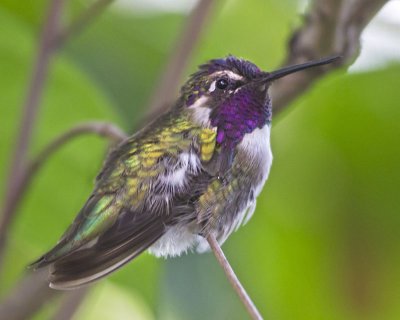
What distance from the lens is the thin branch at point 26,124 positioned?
307 centimetres

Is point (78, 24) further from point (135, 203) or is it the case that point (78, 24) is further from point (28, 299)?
point (135, 203)

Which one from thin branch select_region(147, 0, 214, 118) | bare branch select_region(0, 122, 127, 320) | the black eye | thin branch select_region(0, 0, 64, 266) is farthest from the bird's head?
thin branch select_region(0, 0, 64, 266)

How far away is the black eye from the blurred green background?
824mm

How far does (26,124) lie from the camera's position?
313 centimetres

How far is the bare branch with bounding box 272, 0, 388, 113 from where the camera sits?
2.72 metres

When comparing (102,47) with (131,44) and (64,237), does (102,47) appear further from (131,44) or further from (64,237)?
(64,237)

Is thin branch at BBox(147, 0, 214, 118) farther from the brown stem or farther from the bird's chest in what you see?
the bird's chest

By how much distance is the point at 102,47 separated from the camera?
376cm

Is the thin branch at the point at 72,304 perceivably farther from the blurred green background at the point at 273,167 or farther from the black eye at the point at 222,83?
the black eye at the point at 222,83

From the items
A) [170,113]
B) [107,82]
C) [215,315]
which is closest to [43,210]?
[107,82]

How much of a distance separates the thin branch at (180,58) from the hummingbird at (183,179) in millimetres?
517

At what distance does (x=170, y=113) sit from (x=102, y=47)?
1168 millimetres

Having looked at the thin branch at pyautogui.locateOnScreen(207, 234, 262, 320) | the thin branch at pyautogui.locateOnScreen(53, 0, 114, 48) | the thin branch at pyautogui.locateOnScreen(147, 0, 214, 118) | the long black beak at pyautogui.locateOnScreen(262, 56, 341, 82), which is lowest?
the thin branch at pyautogui.locateOnScreen(207, 234, 262, 320)

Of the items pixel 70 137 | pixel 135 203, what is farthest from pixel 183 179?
pixel 70 137
